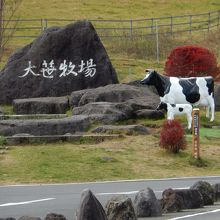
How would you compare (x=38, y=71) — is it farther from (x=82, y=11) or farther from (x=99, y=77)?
(x=82, y=11)

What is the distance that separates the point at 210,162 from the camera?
2823 cm

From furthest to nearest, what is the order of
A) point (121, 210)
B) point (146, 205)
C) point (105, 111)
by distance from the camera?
point (105, 111), point (146, 205), point (121, 210)

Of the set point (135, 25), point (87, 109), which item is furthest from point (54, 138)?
point (135, 25)

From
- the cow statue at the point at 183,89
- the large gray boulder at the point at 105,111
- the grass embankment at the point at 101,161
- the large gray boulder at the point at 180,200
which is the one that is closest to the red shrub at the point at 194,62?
the cow statue at the point at 183,89

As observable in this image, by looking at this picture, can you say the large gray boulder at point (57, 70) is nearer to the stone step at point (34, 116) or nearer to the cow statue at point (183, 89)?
the cow statue at point (183, 89)

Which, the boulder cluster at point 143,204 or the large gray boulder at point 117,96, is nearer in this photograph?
the boulder cluster at point 143,204

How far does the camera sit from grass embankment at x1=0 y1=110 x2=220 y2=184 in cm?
2552

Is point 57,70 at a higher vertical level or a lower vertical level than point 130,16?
lower

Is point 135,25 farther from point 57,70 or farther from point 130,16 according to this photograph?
point 57,70

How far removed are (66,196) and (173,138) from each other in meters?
8.09

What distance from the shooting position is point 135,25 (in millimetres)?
64438

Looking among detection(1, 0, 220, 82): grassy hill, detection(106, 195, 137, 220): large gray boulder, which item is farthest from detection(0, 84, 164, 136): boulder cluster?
detection(106, 195, 137, 220): large gray boulder

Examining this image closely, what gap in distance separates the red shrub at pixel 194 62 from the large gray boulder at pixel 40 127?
10.4 meters

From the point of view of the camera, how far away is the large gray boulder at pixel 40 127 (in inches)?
1188
